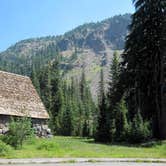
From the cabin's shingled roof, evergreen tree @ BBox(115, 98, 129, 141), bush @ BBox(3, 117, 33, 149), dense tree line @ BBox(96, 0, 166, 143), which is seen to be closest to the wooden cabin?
the cabin's shingled roof

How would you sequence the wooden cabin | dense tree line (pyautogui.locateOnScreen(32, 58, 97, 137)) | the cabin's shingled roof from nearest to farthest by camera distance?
the wooden cabin → the cabin's shingled roof → dense tree line (pyautogui.locateOnScreen(32, 58, 97, 137))

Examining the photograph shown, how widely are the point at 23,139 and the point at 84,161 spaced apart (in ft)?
31.2

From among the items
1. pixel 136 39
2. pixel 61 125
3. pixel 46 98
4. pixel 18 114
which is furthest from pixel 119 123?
pixel 46 98

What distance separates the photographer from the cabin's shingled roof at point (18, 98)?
37.1 meters

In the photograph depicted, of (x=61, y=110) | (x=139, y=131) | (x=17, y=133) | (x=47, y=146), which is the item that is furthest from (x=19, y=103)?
(x=61, y=110)

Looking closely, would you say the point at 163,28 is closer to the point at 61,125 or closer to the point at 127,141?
the point at 127,141

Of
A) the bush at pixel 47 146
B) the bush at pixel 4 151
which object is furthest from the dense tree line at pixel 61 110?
the bush at pixel 4 151

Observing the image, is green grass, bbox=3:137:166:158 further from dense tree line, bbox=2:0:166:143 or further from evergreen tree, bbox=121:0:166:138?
evergreen tree, bbox=121:0:166:138

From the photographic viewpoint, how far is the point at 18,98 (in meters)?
39.9

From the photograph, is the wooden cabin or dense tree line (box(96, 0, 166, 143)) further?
dense tree line (box(96, 0, 166, 143))

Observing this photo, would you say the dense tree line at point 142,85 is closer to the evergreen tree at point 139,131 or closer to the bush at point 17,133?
the evergreen tree at point 139,131

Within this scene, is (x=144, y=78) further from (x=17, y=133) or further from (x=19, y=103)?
(x=17, y=133)

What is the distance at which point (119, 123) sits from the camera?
146 feet

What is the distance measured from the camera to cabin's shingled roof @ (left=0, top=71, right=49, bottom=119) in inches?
→ 1460
